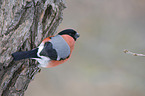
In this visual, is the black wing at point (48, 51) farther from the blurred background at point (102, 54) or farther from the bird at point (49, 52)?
the blurred background at point (102, 54)

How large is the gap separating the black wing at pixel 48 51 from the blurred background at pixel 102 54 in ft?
7.29

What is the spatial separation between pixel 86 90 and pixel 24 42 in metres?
2.40

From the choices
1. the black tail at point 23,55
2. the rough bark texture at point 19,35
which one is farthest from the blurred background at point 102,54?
the black tail at point 23,55

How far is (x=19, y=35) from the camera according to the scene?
1242 mm

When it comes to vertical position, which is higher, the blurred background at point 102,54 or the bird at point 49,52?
the bird at point 49,52

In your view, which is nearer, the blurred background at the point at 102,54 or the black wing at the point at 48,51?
the black wing at the point at 48,51

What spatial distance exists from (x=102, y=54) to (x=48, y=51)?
2.64m

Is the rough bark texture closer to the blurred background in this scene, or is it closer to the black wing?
the black wing

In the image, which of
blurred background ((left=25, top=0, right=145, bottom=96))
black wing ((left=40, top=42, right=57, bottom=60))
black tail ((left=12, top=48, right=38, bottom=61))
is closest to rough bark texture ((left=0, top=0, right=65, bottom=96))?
black tail ((left=12, top=48, right=38, bottom=61))

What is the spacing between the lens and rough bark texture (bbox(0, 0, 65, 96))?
1.19m

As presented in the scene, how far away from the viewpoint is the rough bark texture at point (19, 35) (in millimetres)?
1193

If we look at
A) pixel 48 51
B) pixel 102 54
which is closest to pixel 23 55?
pixel 48 51

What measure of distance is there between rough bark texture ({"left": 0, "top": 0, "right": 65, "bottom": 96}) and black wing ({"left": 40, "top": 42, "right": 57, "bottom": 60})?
16 cm

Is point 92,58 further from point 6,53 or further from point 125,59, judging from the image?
point 6,53
